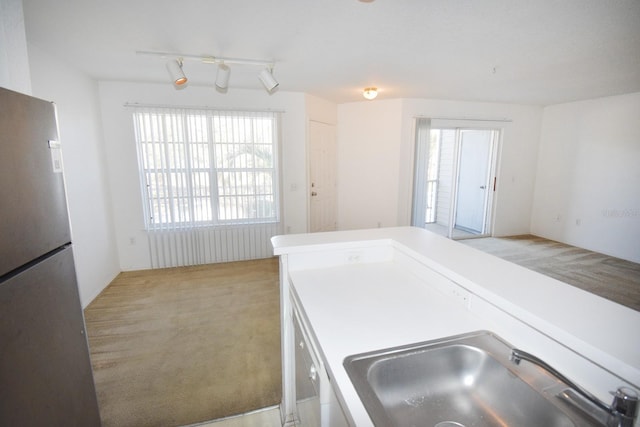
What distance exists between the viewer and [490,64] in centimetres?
289

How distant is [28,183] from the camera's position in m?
1.00

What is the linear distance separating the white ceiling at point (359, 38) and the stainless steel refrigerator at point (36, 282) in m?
1.29

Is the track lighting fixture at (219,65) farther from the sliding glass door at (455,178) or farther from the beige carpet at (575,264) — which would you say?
the beige carpet at (575,264)

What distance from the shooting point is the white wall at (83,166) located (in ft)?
8.69

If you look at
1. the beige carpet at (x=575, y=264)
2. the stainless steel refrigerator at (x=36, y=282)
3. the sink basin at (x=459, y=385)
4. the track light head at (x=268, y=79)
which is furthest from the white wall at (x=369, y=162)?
the stainless steel refrigerator at (x=36, y=282)

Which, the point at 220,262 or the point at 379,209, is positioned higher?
the point at 379,209

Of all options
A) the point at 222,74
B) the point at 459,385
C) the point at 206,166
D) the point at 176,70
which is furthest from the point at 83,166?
the point at 459,385

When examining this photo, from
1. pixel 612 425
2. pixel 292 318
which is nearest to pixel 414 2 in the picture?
pixel 292 318

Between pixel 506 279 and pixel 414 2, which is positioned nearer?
pixel 506 279

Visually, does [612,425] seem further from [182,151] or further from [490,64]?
[182,151]

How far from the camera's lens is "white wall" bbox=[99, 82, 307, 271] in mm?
3598

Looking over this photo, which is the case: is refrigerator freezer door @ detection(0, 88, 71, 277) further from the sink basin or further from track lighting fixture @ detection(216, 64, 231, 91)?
track lighting fixture @ detection(216, 64, 231, 91)

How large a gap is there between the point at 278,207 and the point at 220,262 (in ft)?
3.73

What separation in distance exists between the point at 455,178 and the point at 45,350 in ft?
17.7
